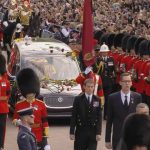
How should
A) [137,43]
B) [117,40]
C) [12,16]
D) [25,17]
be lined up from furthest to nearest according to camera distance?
[12,16], [25,17], [117,40], [137,43]

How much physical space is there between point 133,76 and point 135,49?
2521 millimetres

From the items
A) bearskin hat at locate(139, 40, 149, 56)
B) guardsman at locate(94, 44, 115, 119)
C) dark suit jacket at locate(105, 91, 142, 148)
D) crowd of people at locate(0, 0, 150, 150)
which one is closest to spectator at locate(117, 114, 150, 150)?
crowd of people at locate(0, 0, 150, 150)

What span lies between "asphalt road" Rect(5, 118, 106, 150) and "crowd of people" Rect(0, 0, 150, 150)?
35.8 inches

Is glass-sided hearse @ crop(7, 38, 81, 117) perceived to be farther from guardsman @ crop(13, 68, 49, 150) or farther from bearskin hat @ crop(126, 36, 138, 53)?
guardsman @ crop(13, 68, 49, 150)

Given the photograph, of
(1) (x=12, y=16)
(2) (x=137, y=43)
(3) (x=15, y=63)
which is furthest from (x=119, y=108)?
(1) (x=12, y=16)

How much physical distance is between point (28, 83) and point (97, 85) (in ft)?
9.87

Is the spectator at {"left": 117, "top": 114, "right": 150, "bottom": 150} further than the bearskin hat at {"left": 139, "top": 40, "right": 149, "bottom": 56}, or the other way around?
the bearskin hat at {"left": 139, "top": 40, "right": 149, "bottom": 56}

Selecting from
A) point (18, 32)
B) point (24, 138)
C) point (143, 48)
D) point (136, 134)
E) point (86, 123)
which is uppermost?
point (136, 134)

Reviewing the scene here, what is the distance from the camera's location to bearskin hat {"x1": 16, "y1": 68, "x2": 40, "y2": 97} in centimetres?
1213

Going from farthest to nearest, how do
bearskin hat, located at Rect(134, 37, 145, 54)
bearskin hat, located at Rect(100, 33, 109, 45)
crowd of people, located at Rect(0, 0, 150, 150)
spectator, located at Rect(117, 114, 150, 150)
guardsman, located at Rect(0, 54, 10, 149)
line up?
bearskin hat, located at Rect(100, 33, 109, 45) → bearskin hat, located at Rect(134, 37, 145, 54) → guardsman, located at Rect(0, 54, 10, 149) → crowd of people, located at Rect(0, 0, 150, 150) → spectator, located at Rect(117, 114, 150, 150)

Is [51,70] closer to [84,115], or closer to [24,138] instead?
[84,115]

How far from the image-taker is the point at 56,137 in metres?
15.9

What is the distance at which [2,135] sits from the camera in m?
14.0

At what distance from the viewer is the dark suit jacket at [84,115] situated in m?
12.0
